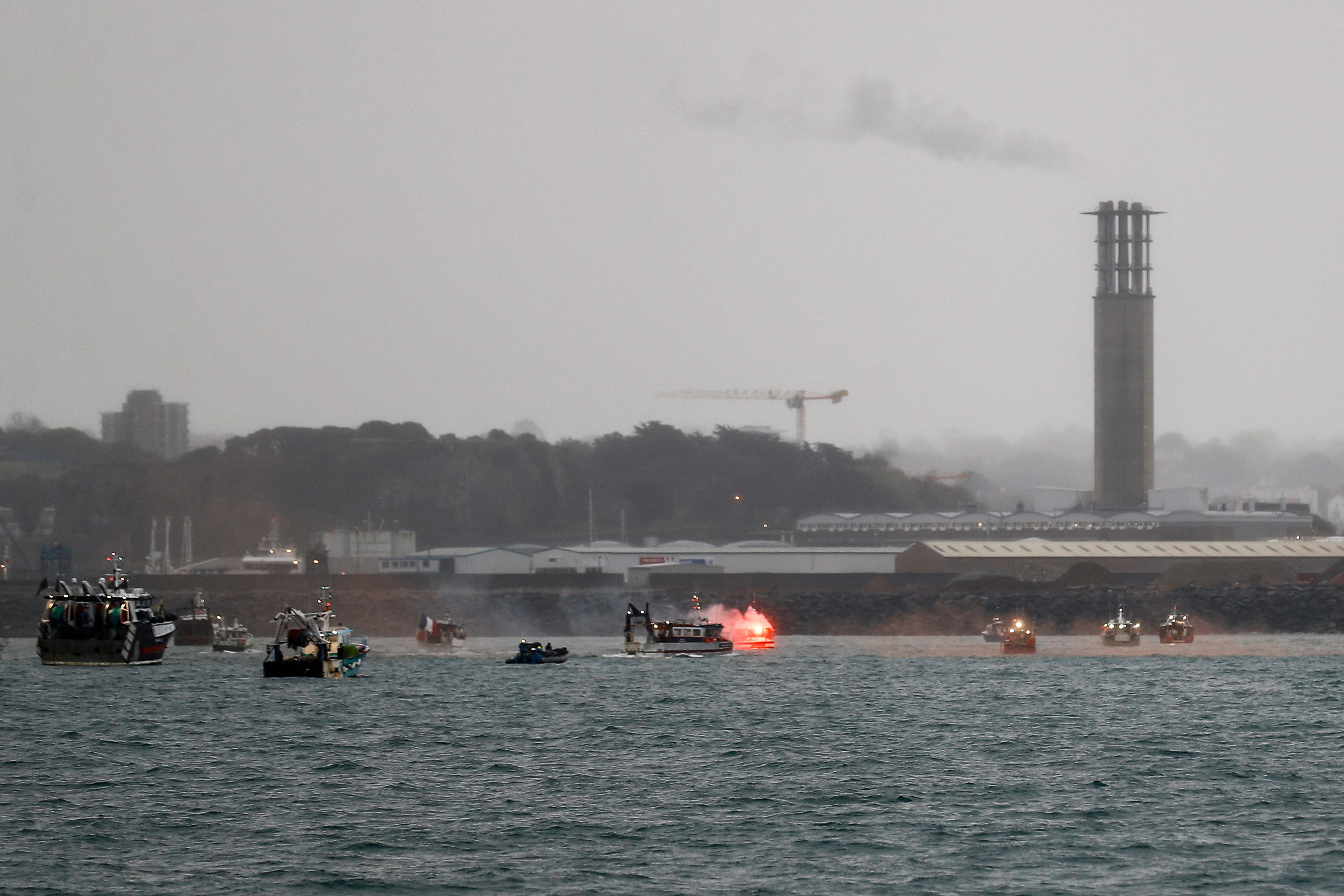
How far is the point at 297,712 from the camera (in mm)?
77375

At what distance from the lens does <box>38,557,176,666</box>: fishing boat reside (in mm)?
112062

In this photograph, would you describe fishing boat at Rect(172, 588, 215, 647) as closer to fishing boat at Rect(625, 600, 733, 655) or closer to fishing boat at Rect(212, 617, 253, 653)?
fishing boat at Rect(212, 617, 253, 653)

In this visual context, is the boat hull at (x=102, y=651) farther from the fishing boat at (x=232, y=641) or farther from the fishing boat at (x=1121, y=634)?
the fishing boat at (x=1121, y=634)

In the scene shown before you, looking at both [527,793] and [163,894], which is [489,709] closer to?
[527,793]

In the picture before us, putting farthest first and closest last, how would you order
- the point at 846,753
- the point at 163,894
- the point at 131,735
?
the point at 131,735 → the point at 846,753 → the point at 163,894

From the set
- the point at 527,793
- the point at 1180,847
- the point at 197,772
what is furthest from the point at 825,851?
the point at 197,772

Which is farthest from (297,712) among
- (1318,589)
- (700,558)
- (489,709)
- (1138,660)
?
(1318,589)

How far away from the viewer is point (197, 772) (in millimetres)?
56156

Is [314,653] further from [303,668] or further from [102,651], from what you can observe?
[102,651]

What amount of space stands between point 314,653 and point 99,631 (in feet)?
68.8

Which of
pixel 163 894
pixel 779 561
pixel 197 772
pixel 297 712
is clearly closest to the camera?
pixel 163 894

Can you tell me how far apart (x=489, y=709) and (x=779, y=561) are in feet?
354

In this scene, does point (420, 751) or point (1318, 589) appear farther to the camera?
point (1318, 589)

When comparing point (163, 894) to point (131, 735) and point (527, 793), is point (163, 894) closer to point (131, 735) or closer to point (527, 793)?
point (527, 793)
